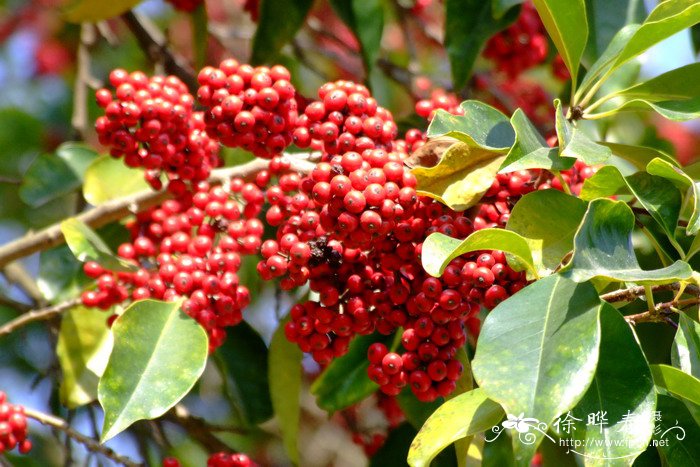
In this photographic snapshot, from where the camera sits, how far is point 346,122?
1506 mm

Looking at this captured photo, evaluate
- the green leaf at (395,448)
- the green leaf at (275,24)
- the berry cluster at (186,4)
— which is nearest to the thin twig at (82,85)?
the berry cluster at (186,4)

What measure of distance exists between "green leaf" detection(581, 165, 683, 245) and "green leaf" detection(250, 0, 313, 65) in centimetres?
113

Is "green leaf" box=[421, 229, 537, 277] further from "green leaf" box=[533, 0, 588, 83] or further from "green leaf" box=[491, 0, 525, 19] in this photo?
"green leaf" box=[491, 0, 525, 19]

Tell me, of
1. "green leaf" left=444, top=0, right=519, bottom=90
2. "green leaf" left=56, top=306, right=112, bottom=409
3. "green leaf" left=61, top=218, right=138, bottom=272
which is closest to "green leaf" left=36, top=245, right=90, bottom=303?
"green leaf" left=56, top=306, right=112, bottom=409

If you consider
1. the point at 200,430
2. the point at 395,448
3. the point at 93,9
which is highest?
the point at 93,9

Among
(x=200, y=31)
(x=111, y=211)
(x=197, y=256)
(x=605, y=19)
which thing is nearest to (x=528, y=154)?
(x=197, y=256)

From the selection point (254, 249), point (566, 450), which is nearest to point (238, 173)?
point (254, 249)

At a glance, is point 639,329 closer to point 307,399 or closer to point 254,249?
point 254,249

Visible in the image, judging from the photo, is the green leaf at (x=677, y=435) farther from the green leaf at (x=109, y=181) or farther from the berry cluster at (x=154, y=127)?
the green leaf at (x=109, y=181)

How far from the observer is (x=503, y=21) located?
214 centimetres

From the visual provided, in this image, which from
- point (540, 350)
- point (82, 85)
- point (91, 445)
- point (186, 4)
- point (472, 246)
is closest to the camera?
point (540, 350)

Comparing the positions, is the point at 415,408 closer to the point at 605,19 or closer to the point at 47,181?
the point at 605,19

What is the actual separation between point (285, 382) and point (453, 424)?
74cm

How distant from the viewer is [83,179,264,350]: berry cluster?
62.5 inches
